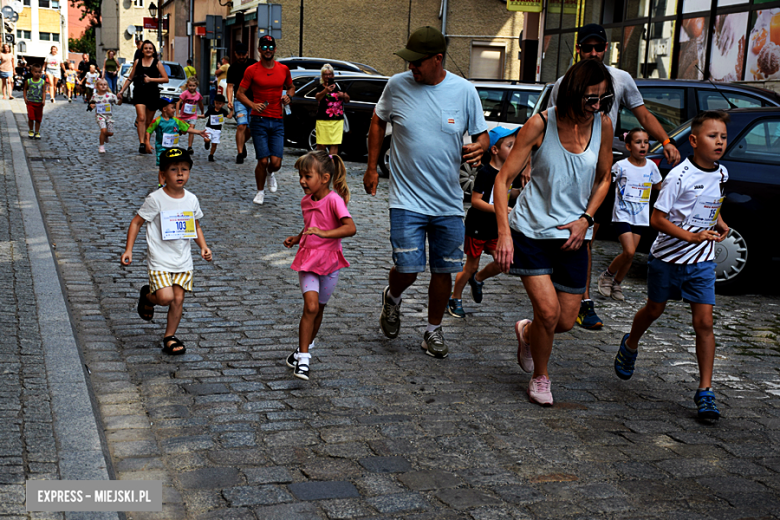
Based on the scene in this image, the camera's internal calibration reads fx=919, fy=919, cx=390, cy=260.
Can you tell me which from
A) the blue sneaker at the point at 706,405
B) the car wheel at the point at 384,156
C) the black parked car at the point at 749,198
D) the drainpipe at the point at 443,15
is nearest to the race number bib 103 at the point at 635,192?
the black parked car at the point at 749,198

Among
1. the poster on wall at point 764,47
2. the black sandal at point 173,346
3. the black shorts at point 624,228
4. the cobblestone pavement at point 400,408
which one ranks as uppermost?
the poster on wall at point 764,47

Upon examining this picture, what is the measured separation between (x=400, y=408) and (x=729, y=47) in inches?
570

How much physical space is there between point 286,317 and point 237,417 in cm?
195

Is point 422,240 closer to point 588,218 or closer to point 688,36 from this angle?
point 588,218

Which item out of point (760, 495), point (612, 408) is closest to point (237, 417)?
point (612, 408)

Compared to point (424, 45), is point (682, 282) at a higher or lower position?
Answer: lower

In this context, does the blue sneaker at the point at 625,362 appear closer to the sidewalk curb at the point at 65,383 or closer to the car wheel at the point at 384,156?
the sidewalk curb at the point at 65,383

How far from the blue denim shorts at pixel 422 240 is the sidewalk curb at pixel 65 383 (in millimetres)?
1897

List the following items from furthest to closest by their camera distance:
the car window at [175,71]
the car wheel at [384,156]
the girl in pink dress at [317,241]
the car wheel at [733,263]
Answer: the car window at [175,71] < the car wheel at [384,156] < the car wheel at [733,263] < the girl in pink dress at [317,241]

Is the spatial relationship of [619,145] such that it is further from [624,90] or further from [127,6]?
[127,6]

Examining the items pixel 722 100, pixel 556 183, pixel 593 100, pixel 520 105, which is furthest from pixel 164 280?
pixel 520 105

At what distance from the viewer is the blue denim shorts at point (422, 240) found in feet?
17.7

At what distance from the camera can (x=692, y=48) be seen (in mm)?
18125

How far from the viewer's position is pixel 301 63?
2366 centimetres
